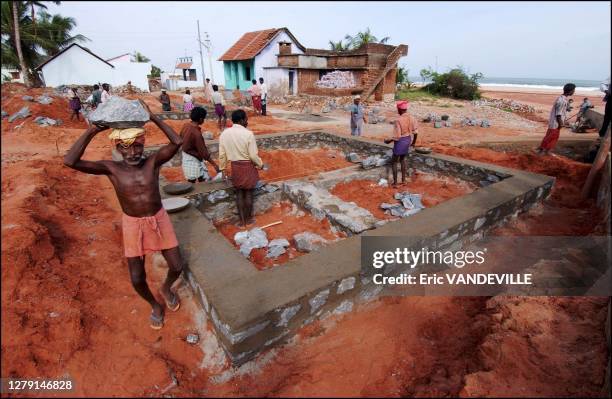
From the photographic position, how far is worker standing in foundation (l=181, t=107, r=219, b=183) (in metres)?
4.71

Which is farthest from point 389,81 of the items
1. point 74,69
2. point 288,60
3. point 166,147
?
point 74,69

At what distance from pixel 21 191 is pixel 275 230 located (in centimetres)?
367

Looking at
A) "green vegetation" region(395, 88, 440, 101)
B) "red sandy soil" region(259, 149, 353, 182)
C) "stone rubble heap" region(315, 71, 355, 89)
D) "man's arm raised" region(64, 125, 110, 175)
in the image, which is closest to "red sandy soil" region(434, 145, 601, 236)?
"red sandy soil" region(259, 149, 353, 182)

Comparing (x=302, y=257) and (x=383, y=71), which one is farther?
(x=383, y=71)

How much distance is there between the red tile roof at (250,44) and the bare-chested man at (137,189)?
79.8 ft

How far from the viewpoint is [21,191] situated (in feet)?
14.9

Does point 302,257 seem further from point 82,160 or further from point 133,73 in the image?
point 133,73

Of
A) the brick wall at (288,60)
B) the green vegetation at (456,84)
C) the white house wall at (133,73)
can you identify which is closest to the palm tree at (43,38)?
the white house wall at (133,73)

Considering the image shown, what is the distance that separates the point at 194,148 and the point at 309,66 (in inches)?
799

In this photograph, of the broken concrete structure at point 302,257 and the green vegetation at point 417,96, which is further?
the green vegetation at point 417,96

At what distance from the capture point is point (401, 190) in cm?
615

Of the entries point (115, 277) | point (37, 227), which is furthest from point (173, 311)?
point (37, 227)

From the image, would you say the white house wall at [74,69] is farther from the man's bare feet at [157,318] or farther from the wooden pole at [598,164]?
the wooden pole at [598,164]

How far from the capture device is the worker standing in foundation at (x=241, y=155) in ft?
14.1
